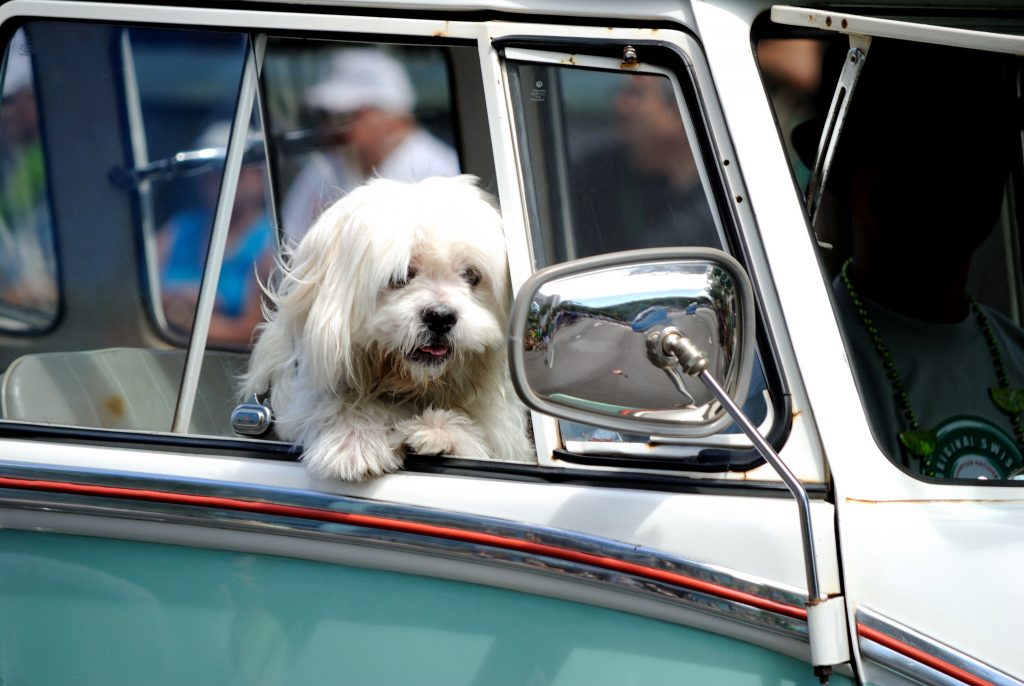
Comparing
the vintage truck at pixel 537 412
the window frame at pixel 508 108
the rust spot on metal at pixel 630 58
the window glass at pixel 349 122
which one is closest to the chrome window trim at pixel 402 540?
the vintage truck at pixel 537 412

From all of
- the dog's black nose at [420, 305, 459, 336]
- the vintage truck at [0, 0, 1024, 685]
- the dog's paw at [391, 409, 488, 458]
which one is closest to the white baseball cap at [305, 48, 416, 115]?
the vintage truck at [0, 0, 1024, 685]

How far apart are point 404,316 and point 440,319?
8cm

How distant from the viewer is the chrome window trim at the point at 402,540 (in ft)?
5.10

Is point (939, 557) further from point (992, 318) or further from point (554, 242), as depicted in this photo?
point (992, 318)

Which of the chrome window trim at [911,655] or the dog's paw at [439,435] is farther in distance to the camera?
the dog's paw at [439,435]

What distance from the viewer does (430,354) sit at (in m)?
2.24

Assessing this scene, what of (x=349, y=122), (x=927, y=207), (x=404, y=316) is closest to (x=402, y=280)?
(x=404, y=316)

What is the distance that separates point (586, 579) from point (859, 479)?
17.1 inches

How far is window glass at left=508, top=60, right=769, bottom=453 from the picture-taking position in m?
1.85

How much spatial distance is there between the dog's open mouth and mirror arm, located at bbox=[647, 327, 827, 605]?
88cm

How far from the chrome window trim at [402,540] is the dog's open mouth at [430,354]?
1.59 ft

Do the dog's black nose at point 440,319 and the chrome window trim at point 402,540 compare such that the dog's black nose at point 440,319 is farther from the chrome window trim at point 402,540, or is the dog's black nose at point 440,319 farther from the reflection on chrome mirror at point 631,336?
the reflection on chrome mirror at point 631,336

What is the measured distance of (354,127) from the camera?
276 cm

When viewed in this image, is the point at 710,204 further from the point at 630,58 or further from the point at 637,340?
the point at 637,340
